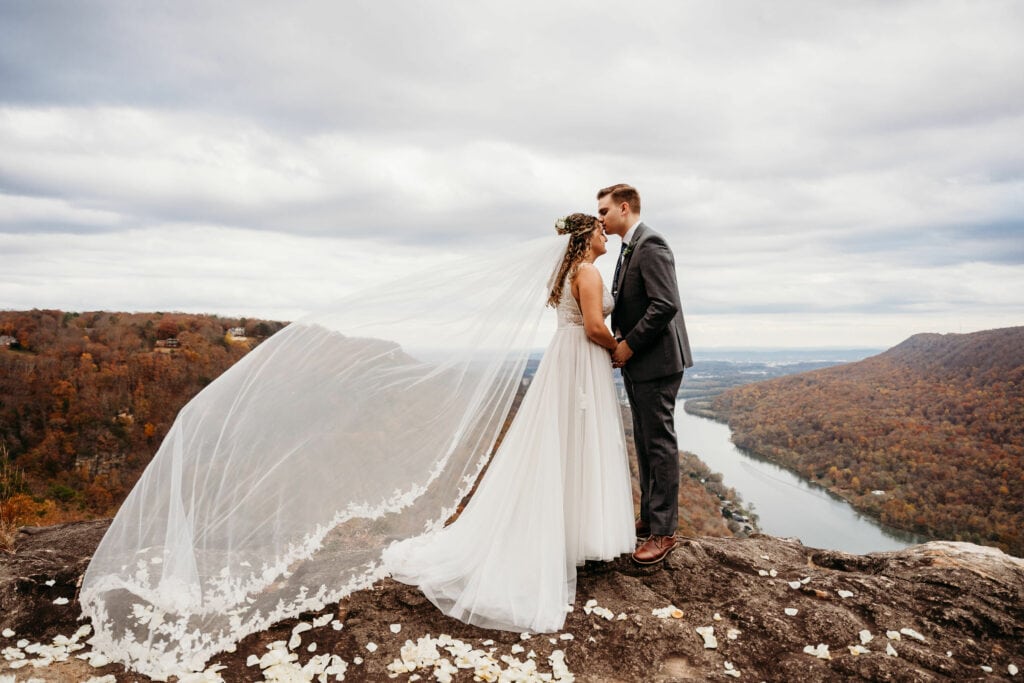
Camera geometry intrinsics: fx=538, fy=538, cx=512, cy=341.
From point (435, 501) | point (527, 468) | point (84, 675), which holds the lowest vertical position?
point (84, 675)

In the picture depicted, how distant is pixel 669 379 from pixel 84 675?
437 cm

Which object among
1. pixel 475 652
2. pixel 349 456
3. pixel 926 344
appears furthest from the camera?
pixel 926 344

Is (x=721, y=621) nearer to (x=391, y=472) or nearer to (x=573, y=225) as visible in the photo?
(x=391, y=472)

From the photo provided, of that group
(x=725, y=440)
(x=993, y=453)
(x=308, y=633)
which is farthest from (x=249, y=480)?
(x=725, y=440)

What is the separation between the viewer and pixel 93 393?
3341cm

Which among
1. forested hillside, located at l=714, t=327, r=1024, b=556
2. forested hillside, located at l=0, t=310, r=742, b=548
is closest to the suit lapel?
forested hillside, located at l=0, t=310, r=742, b=548

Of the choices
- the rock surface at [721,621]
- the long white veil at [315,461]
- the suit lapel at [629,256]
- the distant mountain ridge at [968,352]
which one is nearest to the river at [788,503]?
the distant mountain ridge at [968,352]

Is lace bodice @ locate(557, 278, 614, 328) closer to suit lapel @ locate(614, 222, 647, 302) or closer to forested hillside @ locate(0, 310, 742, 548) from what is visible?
suit lapel @ locate(614, 222, 647, 302)

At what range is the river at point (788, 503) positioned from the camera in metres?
28.2

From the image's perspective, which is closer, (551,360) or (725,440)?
(551,360)

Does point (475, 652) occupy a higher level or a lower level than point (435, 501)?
lower

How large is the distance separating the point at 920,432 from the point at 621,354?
29.2 metres

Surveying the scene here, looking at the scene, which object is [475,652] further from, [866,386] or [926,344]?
[926,344]

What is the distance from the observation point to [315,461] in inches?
154
